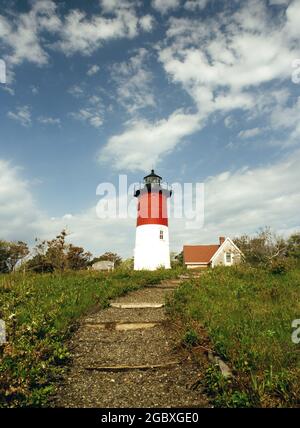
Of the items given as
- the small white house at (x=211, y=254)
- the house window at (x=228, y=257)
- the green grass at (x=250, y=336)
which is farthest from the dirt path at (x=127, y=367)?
the house window at (x=228, y=257)

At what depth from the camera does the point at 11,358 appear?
556 centimetres

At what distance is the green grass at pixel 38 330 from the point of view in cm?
488


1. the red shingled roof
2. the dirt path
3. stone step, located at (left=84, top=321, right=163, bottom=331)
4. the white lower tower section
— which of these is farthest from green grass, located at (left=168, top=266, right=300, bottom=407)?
the red shingled roof

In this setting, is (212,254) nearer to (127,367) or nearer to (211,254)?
(211,254)

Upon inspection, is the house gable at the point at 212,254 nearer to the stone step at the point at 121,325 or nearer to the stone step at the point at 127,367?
the stone step at the point at 121,325

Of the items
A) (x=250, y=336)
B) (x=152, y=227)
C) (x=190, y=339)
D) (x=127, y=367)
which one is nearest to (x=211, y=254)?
(x=152, y=227)

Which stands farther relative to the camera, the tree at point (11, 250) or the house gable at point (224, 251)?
the house gable at point (224, 251)

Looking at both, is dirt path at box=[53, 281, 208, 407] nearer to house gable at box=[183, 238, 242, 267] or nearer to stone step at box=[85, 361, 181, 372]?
stone step at box=[85, 361, 181, 372]

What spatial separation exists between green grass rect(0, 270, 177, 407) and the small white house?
36.8m

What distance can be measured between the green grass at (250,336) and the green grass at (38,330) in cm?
263

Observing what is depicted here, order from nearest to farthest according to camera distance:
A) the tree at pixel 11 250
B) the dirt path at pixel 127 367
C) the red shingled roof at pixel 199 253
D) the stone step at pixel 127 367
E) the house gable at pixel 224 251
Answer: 1. the dirt path at pixel 127 367
2. the stone step at pixel 127 367
3. the tree at pixel 11 250
4. the house gable at pixel 224 251
5. the red shingled roof at pixel 199 253

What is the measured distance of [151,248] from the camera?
110ft

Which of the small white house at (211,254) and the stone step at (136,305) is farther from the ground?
the small white house at (211,254)

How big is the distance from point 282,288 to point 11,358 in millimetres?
8308
